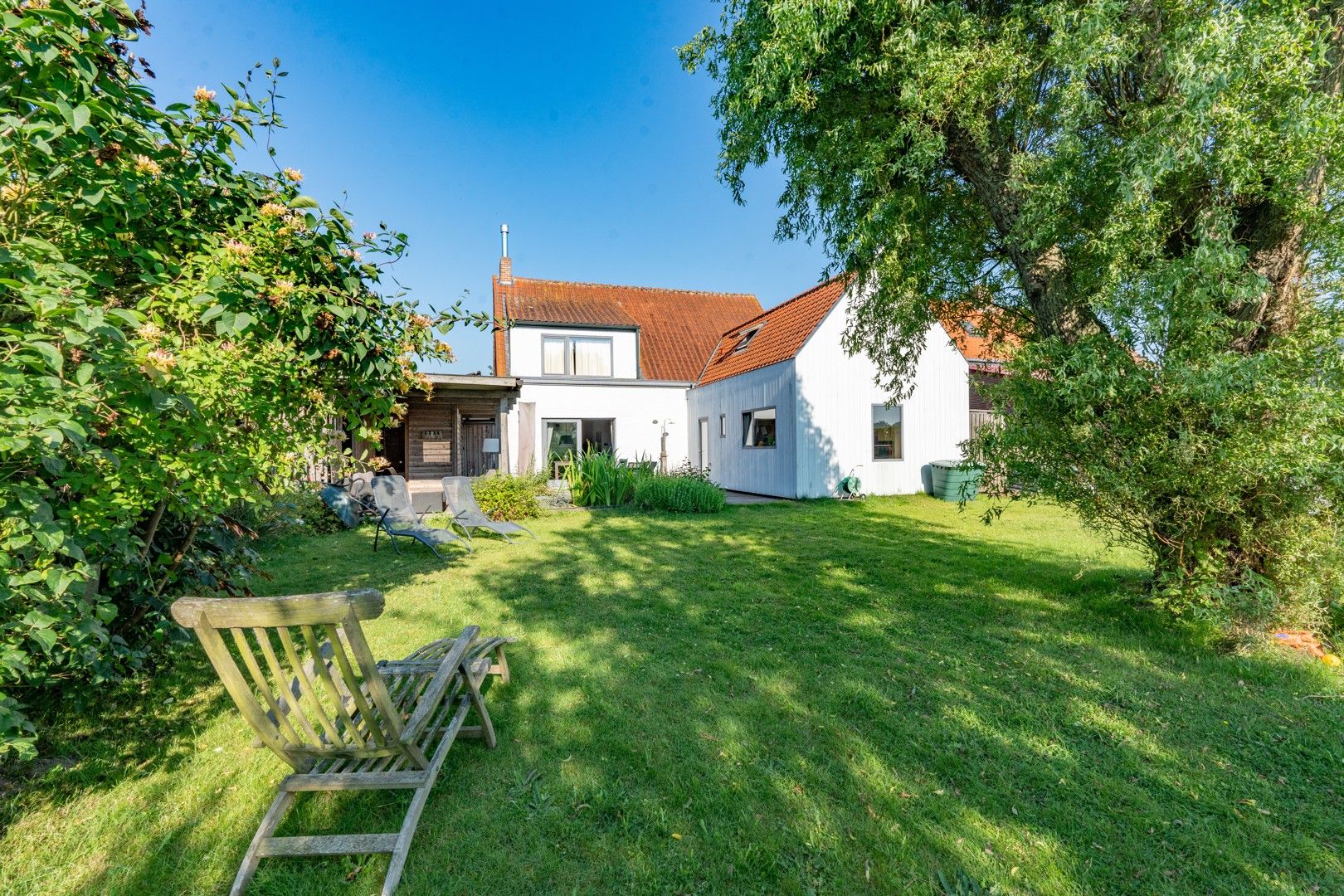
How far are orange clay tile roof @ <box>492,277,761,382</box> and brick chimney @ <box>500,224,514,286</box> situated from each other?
0.22 meters

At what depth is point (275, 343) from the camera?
2.61 metres

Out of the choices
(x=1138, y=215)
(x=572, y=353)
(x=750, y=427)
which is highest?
(x=572, y=353)

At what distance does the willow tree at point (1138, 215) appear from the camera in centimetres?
335

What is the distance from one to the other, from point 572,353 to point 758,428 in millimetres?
5986

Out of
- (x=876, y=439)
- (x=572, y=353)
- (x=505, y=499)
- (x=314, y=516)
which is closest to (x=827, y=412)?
(x=876, y=439)

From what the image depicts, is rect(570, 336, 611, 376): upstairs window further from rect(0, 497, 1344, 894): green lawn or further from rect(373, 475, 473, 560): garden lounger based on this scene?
rect(0, 497, 1344, 894): green lawn

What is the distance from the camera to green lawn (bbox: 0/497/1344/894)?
6.52 ft

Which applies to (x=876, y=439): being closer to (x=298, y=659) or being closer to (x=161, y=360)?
(x=298, y=659)

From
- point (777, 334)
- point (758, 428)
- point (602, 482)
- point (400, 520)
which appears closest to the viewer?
point (400, 520)

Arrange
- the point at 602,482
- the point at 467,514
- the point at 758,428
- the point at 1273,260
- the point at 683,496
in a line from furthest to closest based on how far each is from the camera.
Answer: the point at 758,428 < the point at 602,482 < the point at 683,496 < the point at 467,514 < the point at 1273,260

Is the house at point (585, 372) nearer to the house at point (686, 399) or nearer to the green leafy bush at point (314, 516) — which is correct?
the house at point (686, 399)

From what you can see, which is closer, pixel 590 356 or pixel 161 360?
pixel 161 360

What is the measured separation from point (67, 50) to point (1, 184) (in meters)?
0.49

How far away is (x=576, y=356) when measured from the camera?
1608 centimetres
